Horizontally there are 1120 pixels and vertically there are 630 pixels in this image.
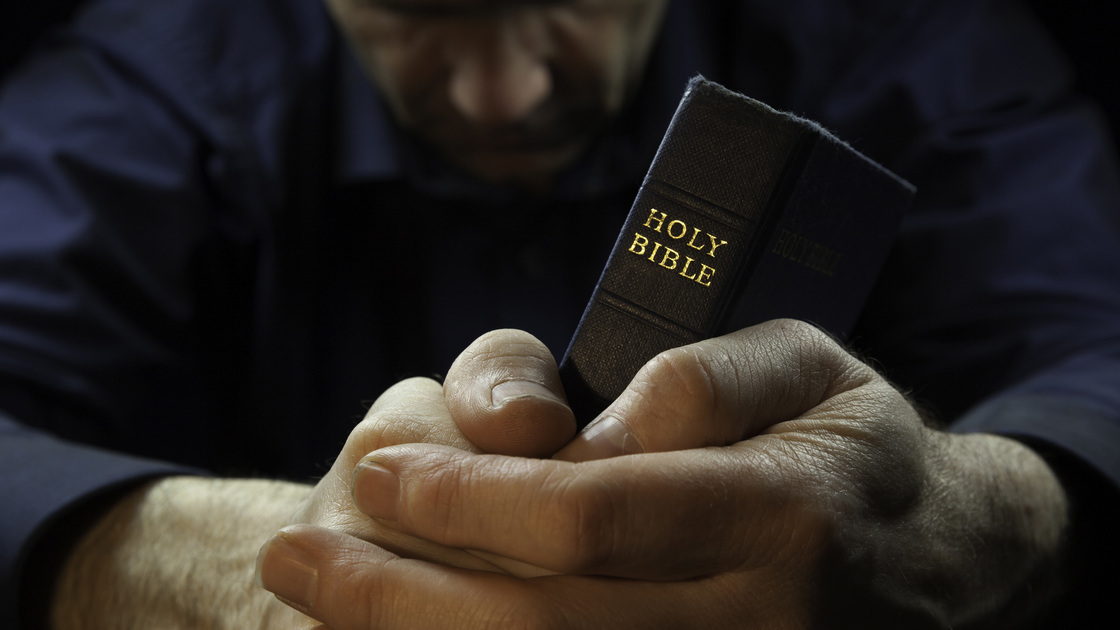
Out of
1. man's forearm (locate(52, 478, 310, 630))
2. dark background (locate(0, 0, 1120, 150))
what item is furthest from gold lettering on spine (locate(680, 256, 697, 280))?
dark background (locate(0, 0, 1120, 150))

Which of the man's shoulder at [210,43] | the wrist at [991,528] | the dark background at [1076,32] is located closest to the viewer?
the wrist at [991,528]

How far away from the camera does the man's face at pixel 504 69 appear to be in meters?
1.01

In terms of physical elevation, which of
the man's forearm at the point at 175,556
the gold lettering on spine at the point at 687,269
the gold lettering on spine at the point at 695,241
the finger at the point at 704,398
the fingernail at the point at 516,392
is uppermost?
the gold lettering on spine at the point at 695,241

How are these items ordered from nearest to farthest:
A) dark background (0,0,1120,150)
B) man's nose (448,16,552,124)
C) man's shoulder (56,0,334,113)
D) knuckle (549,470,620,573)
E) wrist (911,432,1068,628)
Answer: knuckle (549,470,620,573), wrist (911,432,1068,628), man's nose (448,16,552,124), man's shoulder (56,0,334,113), dark background (0,0,1120,150)

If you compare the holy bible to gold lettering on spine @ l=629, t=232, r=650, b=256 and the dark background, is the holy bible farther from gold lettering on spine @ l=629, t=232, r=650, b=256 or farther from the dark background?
the dark background

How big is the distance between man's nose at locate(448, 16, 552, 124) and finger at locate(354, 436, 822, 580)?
2.13ft

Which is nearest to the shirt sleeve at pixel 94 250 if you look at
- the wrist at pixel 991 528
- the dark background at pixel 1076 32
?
the dark background at pixel 1076 32

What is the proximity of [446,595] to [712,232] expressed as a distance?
10.1 inches

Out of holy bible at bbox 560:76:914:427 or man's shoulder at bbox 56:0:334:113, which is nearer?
holy bible at bbox 560:76:914:427

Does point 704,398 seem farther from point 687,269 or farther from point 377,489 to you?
point 377,489

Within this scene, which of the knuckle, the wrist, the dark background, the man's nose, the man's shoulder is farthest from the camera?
the dark background

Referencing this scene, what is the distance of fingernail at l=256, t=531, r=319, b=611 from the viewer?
0.48 metres

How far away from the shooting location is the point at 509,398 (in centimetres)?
50

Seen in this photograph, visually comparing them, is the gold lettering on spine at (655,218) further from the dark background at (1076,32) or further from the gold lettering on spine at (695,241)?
the dark background at (1076,32)
